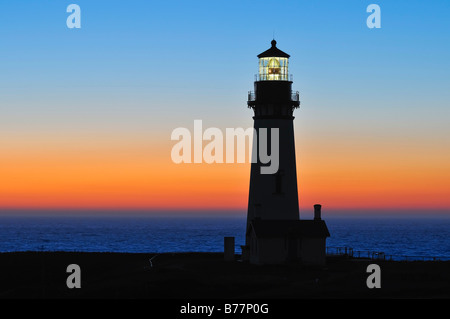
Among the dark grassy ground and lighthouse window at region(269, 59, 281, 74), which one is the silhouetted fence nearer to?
the dark grassy ground

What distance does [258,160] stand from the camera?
55469 millimetres

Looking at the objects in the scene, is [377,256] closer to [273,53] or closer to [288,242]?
[288,242]

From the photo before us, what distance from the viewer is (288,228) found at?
51.6 metres

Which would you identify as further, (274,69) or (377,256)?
(377,256)

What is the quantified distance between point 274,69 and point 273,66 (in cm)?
23

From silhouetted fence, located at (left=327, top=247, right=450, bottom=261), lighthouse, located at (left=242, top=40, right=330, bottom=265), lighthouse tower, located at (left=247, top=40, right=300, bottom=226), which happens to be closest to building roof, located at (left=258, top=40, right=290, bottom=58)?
lighthouse, located at (left=242, top=40, right=330, bottom=265)

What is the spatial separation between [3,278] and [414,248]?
9289 cm

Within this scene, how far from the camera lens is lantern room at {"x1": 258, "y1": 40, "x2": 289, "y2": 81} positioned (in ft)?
183

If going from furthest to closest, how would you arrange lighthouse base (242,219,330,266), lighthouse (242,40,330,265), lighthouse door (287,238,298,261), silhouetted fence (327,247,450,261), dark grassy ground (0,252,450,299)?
1. silhouetted fence (327,247,450,261)
2. lighthouse (242,40,330,265)
3. lighthouse door (287,238,298,261)
4. lighthouse base (242,219,330,266)
5. dark grassy ground (0,252,450,299)

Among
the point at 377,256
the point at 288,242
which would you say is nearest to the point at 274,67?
the point at 288,242

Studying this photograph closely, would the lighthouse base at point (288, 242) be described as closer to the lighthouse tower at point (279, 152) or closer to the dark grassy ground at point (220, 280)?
the dark grassy ground at point (220, 280)
